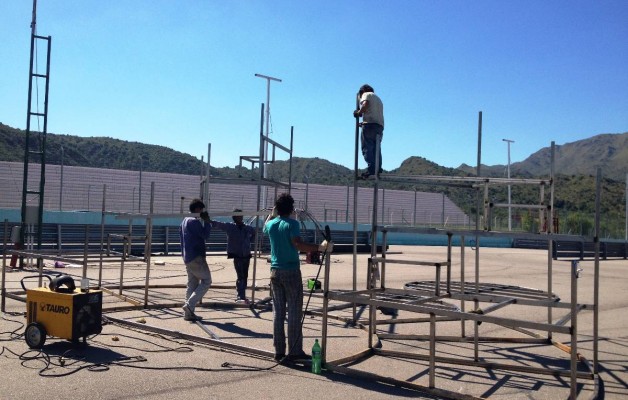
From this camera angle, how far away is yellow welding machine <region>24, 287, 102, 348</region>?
24.0 feet

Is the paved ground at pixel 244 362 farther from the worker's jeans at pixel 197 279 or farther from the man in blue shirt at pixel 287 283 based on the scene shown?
the worker's jeans at pixel 197 279

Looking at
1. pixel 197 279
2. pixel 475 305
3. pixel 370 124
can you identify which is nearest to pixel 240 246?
pixel 197 279

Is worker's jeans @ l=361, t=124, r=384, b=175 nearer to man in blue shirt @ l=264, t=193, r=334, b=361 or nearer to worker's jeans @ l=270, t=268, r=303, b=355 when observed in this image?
man in blue shirt @ l=264, t=193, r=334, b=361

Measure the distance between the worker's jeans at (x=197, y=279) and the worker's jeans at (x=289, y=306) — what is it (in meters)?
2.75

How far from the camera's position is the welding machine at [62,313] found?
24.0 ft

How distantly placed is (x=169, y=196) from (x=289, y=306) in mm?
31505

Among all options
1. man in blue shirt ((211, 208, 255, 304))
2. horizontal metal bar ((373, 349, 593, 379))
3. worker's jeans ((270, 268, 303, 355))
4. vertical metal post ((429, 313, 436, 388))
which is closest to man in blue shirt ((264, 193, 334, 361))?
worker's jeans ((270, 268, 303, 355))

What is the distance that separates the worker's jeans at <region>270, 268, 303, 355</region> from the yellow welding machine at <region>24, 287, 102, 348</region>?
2.29 meters

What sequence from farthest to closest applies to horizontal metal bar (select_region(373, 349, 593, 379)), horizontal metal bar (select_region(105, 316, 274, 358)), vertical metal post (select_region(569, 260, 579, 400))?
horizontal metal bar (select_region(105, 316, 274, 358))
horizontal metal bar (select_region(373, 349, 593, 379))
vertical metal post (select_region(569, 260, 579, 400))

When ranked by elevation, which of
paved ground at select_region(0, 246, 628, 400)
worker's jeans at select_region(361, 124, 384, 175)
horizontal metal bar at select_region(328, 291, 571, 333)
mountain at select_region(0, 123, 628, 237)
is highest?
mountain at select_region(0, 123, 628, 237)

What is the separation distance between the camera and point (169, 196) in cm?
3744

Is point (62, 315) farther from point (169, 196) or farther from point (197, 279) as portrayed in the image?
point (169, 196)

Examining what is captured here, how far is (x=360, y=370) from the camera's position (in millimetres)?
6793

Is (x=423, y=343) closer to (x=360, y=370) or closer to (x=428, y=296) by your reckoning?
(x=428, y=296)
